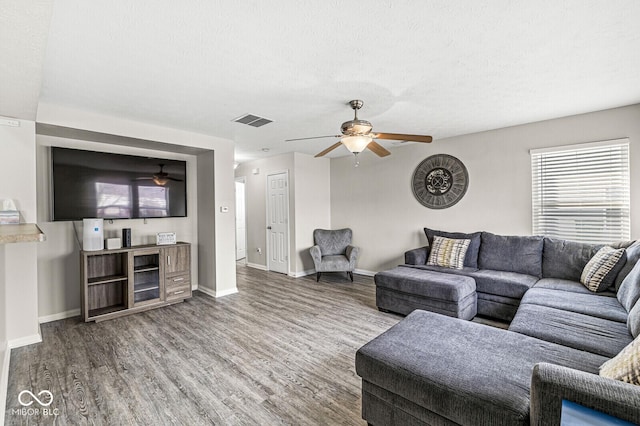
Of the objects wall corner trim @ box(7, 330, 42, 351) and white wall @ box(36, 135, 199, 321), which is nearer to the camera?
wall corner trim @ box(7, 330, 42, 351)

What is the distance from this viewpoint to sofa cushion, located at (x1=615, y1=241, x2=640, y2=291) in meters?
2.67

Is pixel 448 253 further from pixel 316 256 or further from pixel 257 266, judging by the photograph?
pixel 257 266

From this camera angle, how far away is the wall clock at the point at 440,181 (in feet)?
14.6

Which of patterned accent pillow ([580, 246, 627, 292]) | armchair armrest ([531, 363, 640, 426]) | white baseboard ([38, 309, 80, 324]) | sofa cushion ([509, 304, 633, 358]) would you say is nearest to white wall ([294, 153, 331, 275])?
white baseboard ([38, 309, 80, 324])

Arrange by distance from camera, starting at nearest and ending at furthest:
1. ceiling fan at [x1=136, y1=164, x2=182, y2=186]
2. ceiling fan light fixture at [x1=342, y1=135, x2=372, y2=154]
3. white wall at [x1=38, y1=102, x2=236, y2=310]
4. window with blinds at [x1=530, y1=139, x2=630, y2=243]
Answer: ceiling fan light fixture at [x1=342, y1=135, x2=372, y2=154]
window with blinds at [x1=530, y1=139, x2=630, y2=243]
white wall at [x1=38, y1=102, x2=236, y2=310]
ceiling fan at [x1=136, y1=164, x2=182, y2=186]

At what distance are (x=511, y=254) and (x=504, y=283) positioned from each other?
2.09ft

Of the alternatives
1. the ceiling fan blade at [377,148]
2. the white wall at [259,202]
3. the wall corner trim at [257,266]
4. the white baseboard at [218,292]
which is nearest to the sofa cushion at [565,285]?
the ceiling fan blade at [377,148]

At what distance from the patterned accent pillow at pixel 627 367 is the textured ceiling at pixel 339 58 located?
1.74m

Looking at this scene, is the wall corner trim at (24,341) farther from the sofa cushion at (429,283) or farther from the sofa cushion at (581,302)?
the sofa cushion at (581,302)

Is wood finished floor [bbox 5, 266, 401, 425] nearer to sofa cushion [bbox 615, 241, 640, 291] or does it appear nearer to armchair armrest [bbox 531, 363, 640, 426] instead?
armchair armrest [bbox 531, 363, 640, 426]

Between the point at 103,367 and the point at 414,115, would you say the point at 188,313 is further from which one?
A: the point at 414,115

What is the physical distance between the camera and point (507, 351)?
167 cm

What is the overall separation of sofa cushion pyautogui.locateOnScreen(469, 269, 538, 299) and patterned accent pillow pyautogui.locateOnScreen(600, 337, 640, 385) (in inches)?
81.3

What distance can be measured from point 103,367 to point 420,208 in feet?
14.6
